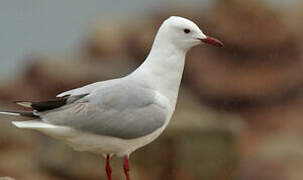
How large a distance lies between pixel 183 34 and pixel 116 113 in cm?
65

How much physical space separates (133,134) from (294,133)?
8396mm

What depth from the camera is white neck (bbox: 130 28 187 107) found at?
556 centimetres

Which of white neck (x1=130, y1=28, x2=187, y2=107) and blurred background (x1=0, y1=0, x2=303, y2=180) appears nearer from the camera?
white neck (x1=130, y1=28, x2=187, y2=107)

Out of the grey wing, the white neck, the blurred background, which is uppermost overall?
the white neck

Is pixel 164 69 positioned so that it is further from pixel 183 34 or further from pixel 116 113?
pixel 116 113

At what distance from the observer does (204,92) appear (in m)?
15.0

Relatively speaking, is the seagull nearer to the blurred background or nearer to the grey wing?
the grey wing

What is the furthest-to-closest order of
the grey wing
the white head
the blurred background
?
the blurred background, the white head, the grey wing

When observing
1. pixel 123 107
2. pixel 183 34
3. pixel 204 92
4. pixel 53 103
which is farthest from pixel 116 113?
pixel 204 92

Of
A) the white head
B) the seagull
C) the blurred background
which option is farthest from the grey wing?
the blurred background

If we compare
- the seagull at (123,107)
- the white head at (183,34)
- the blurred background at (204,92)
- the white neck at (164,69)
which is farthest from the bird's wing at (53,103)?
the blurred background at (204,92)

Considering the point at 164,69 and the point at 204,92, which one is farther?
the point at 204,92

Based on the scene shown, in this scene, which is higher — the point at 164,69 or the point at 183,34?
the point at 183,34

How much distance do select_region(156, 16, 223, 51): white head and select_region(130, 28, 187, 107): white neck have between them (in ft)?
0.12
